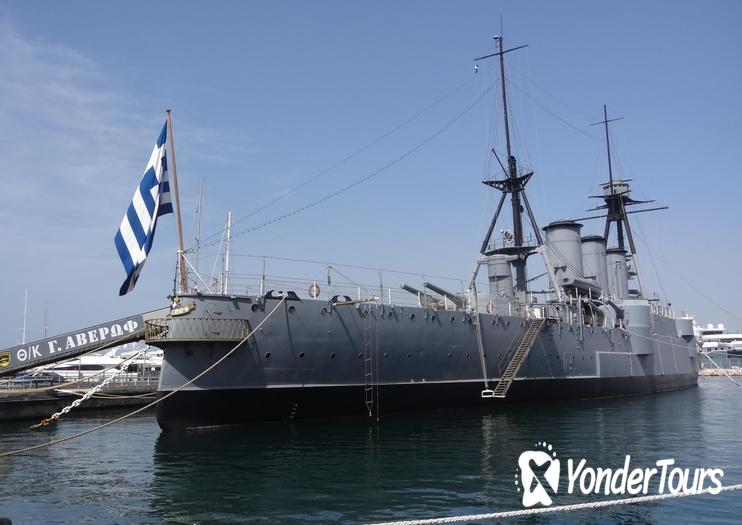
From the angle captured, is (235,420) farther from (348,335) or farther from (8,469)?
(8,469)

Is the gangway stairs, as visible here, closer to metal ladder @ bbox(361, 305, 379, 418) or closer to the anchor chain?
the anchor chain

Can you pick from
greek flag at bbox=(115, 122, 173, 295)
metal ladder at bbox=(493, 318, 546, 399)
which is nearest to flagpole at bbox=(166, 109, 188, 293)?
greek flag at bbox=(115, 122, 173, 295)

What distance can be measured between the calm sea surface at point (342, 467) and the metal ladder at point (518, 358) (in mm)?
2061

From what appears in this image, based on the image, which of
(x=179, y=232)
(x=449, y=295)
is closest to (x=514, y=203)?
(x=449, y=295)

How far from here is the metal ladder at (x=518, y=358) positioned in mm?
27969

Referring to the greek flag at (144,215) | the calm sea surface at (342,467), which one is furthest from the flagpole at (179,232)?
the calm sea surface at (342,467)

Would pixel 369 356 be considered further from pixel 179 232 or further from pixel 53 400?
pixel 53 400

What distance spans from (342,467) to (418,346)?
10.5 m

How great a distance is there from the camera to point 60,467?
54.1 feet

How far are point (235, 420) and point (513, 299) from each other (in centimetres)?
1685

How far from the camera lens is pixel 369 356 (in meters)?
23.7

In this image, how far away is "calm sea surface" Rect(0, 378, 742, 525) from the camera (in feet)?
37.4

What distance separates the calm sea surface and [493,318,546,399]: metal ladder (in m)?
2.06

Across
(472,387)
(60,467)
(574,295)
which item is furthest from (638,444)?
(574,295)
